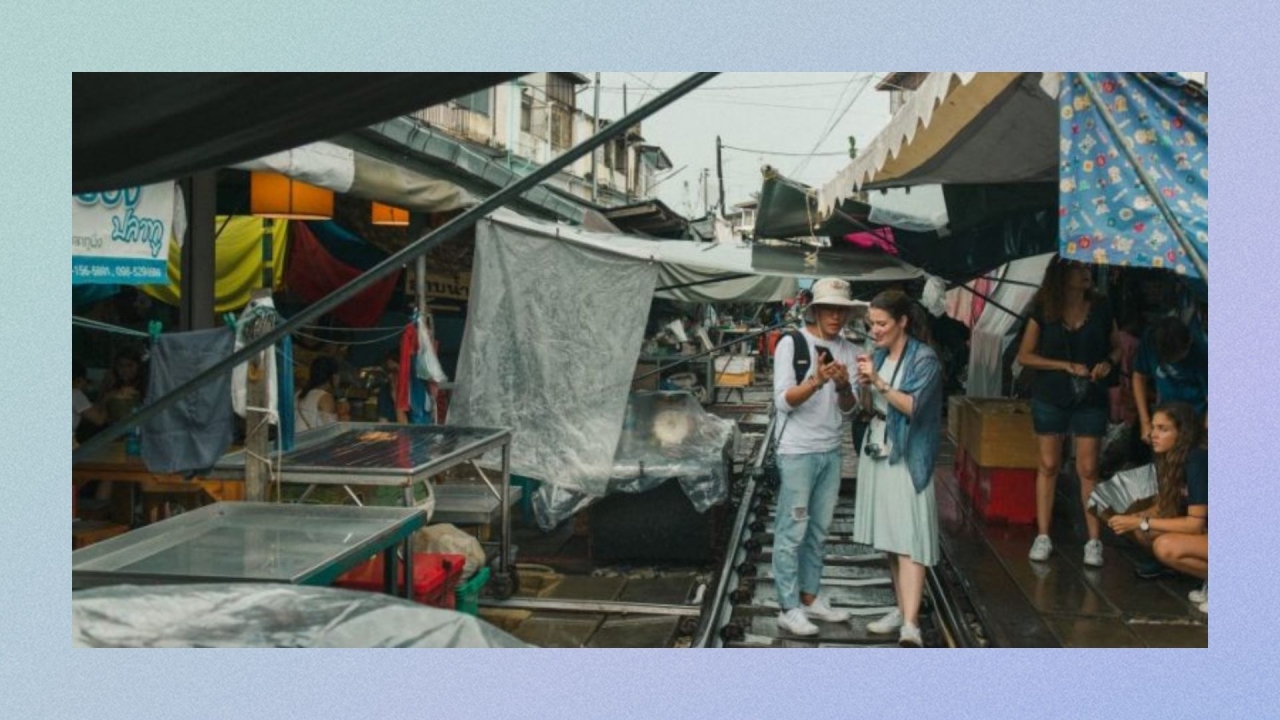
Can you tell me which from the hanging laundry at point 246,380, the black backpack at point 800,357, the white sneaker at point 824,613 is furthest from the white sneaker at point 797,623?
the hanging laundry at point 246,380

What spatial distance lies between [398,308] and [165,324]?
350 centimetres

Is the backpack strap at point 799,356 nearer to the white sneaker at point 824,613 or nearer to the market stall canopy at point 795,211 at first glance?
the white sneaker at point 824,613

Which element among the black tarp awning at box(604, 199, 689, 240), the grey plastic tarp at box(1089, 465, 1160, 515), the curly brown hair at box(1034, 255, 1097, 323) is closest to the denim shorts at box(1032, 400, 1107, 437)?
the grey plastic tarp at box(1089, 465, 1160, 515)

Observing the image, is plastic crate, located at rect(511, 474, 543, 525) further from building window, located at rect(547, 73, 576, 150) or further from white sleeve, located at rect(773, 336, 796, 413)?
building window, located at rect(547, 73, 576, 150)

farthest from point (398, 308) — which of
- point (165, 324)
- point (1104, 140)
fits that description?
point (1104, 140)

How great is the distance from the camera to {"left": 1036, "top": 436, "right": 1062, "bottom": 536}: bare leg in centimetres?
670

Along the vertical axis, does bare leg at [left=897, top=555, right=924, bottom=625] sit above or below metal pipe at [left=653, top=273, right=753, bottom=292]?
below

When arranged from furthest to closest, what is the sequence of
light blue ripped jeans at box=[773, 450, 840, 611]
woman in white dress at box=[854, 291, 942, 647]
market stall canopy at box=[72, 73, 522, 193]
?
light blue ripped jeans at box=[773, 450, 840, 611], woman in white dress at box=[854, 291, 942, 647], market stall canopy at box=[72, 73, 522, 193]

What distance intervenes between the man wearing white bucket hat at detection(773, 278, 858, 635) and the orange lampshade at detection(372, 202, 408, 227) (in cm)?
538

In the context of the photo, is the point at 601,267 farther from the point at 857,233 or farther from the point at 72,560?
the point at 72,560

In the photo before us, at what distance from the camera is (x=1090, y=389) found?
650cm

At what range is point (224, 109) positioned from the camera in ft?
9.61

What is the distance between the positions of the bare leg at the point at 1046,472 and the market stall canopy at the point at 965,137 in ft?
5.63
